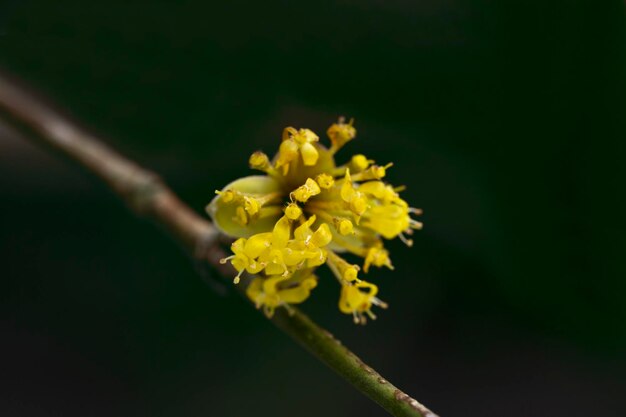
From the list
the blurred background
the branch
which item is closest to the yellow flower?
the branch

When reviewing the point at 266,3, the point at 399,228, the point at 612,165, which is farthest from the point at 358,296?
the point at 266,3

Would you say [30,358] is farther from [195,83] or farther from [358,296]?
[358,296]

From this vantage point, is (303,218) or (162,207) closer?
(303,218)

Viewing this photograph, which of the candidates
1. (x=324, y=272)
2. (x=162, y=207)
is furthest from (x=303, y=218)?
(x=324, y=272)

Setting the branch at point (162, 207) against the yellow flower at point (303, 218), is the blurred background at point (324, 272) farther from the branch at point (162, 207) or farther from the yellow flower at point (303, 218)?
the yellow flower at point (303, 218)

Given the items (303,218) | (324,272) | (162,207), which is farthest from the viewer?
(324,272)

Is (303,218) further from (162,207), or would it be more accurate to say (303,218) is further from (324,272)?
(324,272)
